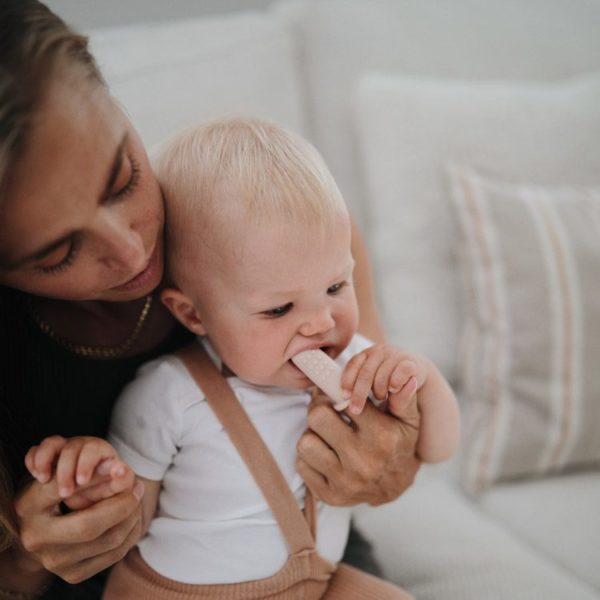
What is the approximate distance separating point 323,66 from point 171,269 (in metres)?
0.67

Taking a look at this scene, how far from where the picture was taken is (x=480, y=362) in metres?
1.10

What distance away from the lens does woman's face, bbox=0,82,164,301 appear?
0.50m

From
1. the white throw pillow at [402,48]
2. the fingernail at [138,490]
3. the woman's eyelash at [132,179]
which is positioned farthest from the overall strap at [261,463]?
the white throw pillow at [402,48]

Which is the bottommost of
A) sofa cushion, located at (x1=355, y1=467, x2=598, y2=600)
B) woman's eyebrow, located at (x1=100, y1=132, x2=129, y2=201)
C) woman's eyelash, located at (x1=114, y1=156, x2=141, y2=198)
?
sofa cushion, located at (x1=355, y1=467, x2=598, y2=600)

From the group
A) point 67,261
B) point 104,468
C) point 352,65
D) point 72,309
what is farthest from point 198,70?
point 104,468

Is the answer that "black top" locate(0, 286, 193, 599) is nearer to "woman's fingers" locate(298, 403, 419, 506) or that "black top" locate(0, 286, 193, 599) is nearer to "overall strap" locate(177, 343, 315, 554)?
"overall strap" locate(177, 343, 315, 554)

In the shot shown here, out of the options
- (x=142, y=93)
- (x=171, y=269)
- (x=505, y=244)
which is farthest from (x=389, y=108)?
(x=171, y=269)

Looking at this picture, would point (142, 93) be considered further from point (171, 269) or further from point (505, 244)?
point (505, 244)

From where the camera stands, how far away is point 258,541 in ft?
2.28

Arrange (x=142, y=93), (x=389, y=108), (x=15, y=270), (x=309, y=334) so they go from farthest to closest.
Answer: (x=389, y=108), (x=142, y=93), (x=309, y=334), (x=15, y=270)

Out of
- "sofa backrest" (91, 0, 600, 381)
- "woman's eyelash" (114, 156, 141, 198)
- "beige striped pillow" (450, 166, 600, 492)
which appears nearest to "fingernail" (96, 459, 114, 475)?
"woman's eyelash" (114, 156, 141, 198)

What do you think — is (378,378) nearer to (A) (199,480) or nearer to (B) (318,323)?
(B) (318,323)

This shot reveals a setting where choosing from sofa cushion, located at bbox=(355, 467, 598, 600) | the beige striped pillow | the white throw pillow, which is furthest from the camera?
the white throw pillow

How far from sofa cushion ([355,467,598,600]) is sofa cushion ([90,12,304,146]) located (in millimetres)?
637
